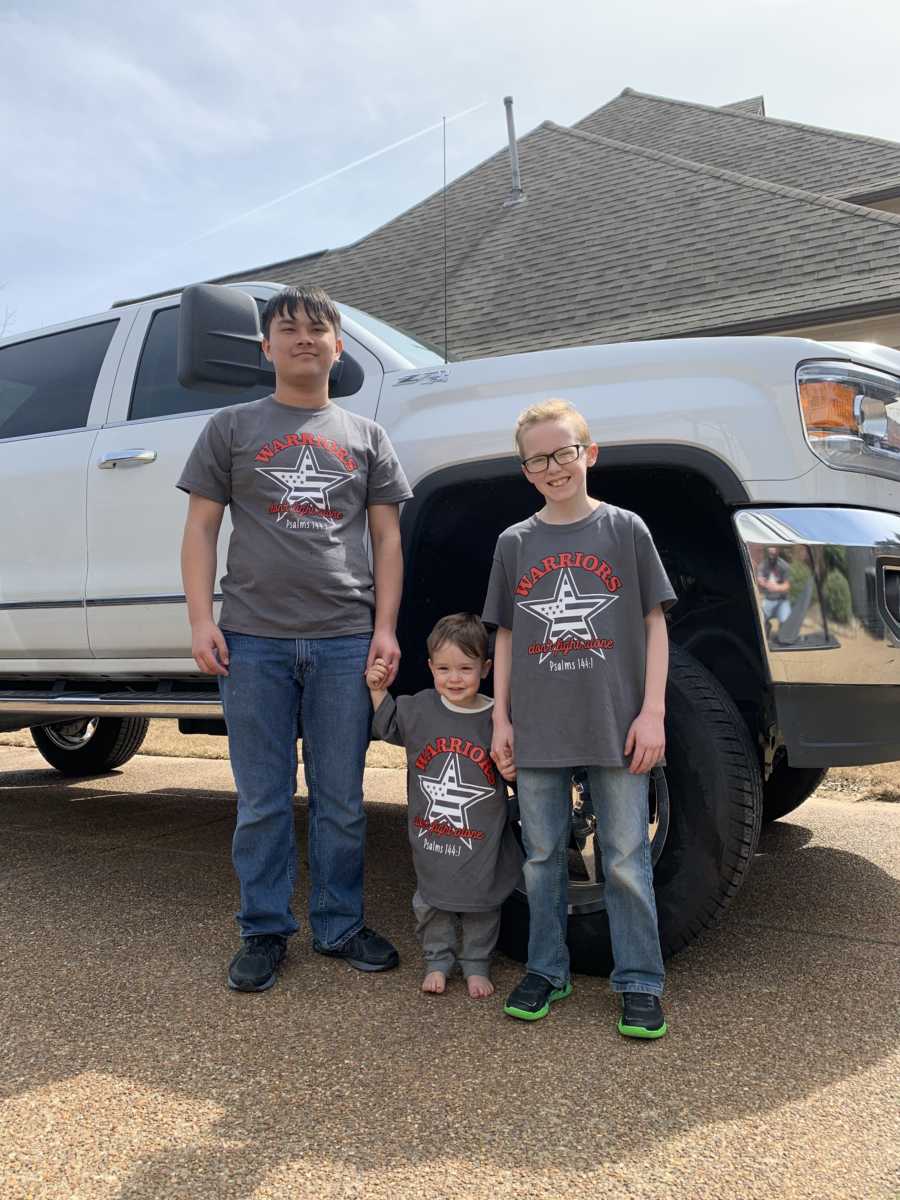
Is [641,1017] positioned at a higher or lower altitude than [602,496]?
lower

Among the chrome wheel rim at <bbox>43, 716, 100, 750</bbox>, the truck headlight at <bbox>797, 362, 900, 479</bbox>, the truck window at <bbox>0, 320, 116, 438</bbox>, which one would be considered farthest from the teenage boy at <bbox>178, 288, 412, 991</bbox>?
the chrome wheel rim at <bbox>43, 716, 100, 750</bbox>

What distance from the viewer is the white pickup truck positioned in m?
2.49

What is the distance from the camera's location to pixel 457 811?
2.82m

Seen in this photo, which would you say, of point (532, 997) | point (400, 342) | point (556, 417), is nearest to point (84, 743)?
point (400, 342)

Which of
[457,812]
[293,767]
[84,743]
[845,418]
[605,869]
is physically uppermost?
[845,418]

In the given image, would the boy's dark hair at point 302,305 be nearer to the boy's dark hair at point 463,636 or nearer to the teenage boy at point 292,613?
the teenage boy at point 292,613

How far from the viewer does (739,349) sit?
2.66 m

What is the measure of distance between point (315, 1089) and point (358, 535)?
1459 mm

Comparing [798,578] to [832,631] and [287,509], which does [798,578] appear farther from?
[287,509]

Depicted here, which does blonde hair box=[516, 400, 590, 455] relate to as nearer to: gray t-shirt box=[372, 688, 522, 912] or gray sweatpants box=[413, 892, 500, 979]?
gray t-shirt box=[372, 688, 522, 912]

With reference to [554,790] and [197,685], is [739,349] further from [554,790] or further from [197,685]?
[197,685]

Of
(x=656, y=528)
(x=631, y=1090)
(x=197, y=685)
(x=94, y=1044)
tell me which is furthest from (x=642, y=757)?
(x=197, y=685)

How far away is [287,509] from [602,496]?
956 mm

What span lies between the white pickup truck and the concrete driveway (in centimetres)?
38
